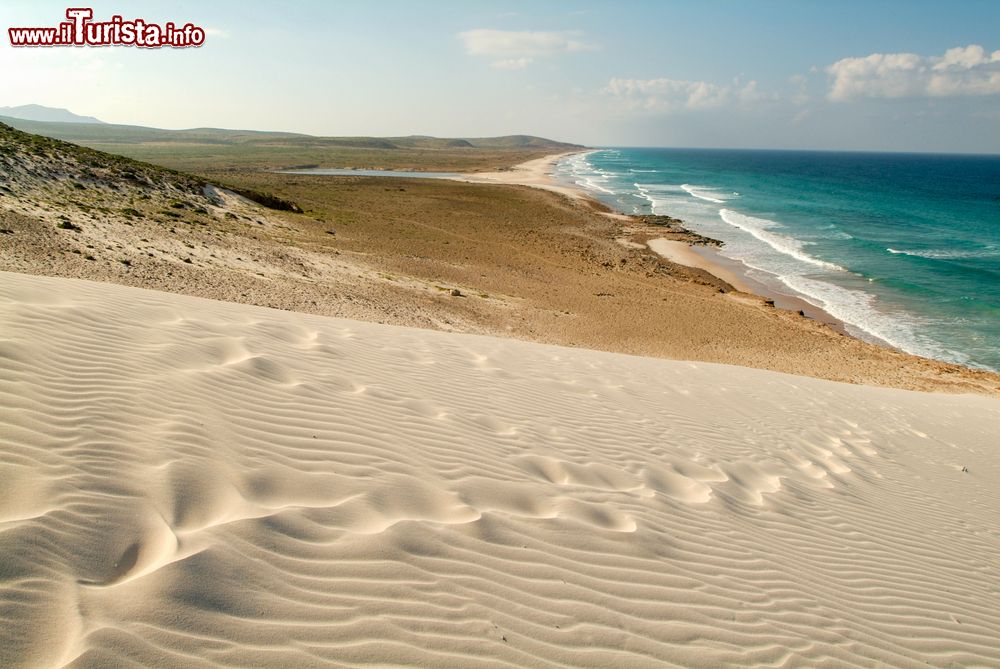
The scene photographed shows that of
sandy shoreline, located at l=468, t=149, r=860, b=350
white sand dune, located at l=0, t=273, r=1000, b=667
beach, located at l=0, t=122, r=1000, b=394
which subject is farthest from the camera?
sandy shoreline, located at l=468, t=149, r=860, b=350

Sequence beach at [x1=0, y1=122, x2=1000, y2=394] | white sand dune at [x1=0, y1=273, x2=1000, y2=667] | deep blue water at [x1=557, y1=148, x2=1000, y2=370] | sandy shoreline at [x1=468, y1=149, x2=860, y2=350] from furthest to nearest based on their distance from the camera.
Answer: sandy shoreline at [x1=468, y1=149, x2=860, y2=350] → deep blue water at [x1=557, y1=148, x2=1000, y2=370] → beach at [x1=0, y1=122, x2=1000, y2=394] → white sand dune at [x1=0, y1=273, x2=1000, y2=667]

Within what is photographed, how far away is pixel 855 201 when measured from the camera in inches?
2116

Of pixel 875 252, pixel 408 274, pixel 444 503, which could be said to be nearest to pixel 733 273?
pixel 875 252

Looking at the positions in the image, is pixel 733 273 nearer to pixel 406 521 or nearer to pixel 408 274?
pixel 408 274

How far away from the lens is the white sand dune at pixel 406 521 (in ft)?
8.08

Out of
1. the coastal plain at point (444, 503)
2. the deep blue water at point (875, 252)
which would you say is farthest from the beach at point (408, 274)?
the deep blue water at point (875, 252)

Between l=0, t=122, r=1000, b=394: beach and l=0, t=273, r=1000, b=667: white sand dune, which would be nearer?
l=0, t=273, r=1000, b=667: white sand dune

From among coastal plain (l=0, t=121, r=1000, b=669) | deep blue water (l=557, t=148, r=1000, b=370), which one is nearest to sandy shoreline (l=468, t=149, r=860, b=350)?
deep blue water (l=557, t=148, r=1000, b=370)

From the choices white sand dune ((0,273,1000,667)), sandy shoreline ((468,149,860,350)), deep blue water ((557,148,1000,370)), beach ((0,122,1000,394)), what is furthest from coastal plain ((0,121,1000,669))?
deep blue water ((557,148,1000,370))

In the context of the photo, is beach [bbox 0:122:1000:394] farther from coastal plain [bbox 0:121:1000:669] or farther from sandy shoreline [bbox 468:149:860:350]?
coastal plain [bbox 0:121:1000:669]

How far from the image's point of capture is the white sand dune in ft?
8.08

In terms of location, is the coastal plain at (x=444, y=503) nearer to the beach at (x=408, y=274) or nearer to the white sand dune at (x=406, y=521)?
the white sand dune at (x=406, y=521)

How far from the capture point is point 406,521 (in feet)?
10.9

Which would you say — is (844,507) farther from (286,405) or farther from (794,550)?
(286,405)
